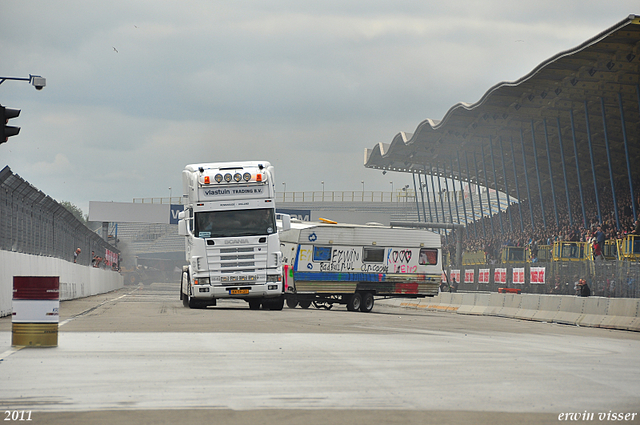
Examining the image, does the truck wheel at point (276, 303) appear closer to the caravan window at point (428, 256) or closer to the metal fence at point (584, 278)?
the caravan window at point (428, 256)

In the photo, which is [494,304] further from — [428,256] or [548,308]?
[548,308]

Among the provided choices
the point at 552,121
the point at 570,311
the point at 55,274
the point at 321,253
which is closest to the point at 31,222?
the point at 55,274

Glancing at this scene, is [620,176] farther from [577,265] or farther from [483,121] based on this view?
[577,265]

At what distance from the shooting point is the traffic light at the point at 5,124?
11.8 m

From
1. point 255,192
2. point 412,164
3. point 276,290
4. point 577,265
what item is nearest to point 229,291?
point 276,290

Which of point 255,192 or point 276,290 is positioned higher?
point 255,192

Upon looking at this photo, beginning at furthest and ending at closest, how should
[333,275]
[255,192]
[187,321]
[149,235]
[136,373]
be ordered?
[149,235]
[333,275]
[255,192]
[187,321]
[136,373]

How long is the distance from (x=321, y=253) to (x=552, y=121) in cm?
2974

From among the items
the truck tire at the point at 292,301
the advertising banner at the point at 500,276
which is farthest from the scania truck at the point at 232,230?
the advertising banner at the point at 500,276

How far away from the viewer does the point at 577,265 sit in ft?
95.8

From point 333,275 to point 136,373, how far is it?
20166 mm

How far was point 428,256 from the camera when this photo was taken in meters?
30.9

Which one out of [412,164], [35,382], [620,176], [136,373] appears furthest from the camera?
[412,164]

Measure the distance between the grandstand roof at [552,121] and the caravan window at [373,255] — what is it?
45.2 ft
